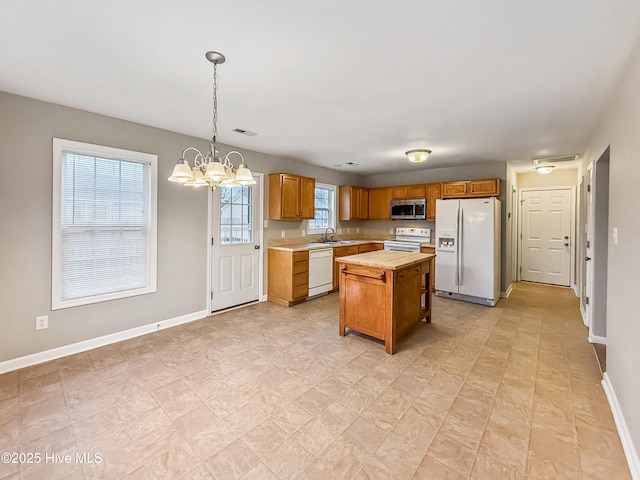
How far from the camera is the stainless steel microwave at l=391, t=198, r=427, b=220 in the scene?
573 centimetres

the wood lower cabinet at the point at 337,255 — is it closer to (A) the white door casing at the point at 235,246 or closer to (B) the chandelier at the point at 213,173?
(A) the white door casing at the point at 235,246

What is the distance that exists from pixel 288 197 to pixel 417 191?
2.70 metres

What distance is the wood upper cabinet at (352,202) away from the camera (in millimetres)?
6215

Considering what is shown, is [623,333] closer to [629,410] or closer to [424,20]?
[629,410]

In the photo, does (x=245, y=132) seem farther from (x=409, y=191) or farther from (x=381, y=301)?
(x=409, y=191)

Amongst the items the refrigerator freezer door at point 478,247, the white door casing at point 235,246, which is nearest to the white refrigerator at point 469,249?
the refrigerator freezer door at point 478,247

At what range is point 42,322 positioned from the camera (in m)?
2.75

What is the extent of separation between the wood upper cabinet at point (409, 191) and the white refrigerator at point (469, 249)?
2.86ft

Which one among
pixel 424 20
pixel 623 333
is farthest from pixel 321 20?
pixel 623 333

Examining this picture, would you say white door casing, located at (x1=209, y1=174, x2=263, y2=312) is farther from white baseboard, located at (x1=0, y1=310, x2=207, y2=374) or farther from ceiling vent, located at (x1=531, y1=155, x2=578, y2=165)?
ceiling vent, located at (x1=531, y1=155, x2=578, y2=165)

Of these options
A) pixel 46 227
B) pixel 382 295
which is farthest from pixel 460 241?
pixel 46 227

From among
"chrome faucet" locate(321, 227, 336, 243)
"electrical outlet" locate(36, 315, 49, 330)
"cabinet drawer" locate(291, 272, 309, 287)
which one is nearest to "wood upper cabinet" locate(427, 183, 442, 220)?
"chrome faucet" locate(321, 227, 336, 243)

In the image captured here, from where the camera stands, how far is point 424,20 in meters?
1.61

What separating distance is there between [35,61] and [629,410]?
14.6ft
